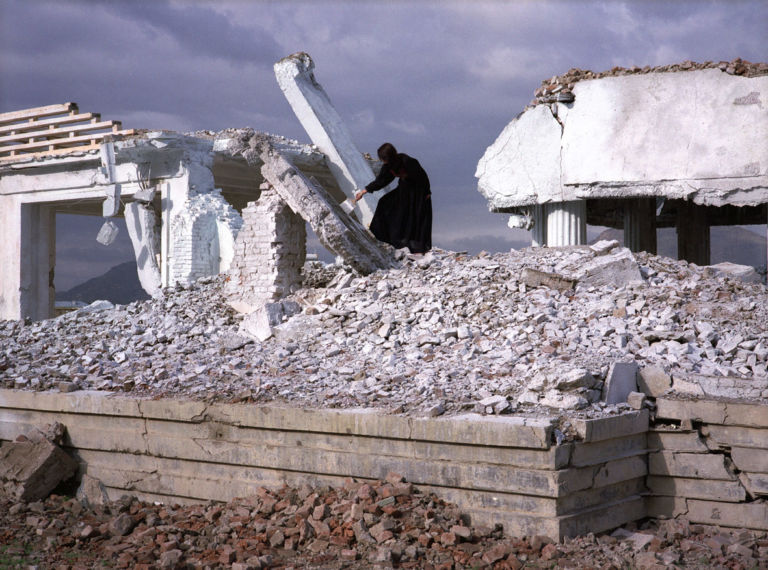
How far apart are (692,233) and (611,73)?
5.54 metres

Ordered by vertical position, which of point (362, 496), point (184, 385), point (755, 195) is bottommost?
point (362, 496)

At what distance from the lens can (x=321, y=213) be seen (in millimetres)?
9133

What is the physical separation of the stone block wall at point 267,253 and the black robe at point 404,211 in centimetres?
141

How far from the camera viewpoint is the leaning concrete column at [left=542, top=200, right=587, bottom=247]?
39.7 feet

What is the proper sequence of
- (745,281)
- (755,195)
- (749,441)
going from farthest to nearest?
(755,195) < (745,281) < (749,441)

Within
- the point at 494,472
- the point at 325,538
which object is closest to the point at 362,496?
the point at 325,538

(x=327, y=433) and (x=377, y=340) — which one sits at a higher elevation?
(x=377, y=340)

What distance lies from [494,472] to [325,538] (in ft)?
3.76

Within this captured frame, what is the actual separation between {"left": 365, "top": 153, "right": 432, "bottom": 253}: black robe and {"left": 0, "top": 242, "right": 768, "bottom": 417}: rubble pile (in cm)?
84

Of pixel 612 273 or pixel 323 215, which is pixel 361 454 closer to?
pixel 612 273

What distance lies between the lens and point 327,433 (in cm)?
542

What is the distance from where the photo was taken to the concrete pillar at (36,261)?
15844mm

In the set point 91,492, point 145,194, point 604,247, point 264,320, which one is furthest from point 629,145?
point 91,492

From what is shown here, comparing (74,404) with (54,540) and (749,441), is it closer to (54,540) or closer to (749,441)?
(54,540)
